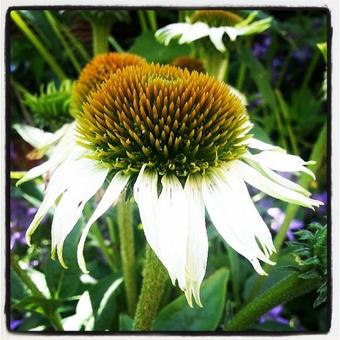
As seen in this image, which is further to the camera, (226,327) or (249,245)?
(226,327)

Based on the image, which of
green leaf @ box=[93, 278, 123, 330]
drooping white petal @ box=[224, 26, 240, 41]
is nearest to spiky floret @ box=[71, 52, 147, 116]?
drooping white petal @ box=[224, 26, 240, 41]

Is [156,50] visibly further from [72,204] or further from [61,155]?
[72,204]

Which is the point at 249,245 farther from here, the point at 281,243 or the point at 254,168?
the point at 281,243

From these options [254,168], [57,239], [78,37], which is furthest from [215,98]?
[78,37]

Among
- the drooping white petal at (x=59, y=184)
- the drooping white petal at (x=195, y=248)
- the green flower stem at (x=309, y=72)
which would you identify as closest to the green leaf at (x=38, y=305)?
the drooping white petal at (x=59, y=184)

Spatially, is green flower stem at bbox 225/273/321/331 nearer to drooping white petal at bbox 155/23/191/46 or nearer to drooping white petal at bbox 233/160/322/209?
drooping white petal at bbox 233/160/322/209

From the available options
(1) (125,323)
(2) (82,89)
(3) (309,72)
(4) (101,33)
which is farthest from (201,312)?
(3) (309,72)

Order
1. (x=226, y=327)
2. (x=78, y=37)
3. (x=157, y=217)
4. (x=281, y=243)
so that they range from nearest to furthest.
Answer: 1. (x=157, y=217)
2. (x=226, y=327)
3. (x=281, y=243)
4. (x=78, y=37)
